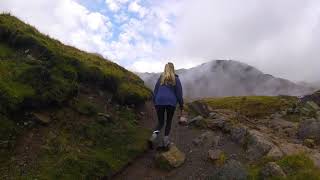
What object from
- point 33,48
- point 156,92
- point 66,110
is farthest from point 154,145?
point 33,48

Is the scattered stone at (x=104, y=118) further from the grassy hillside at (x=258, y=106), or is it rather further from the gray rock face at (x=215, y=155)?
the grassy hillside at (x=258, y=106)

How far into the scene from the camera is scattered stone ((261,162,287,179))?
50.7ft

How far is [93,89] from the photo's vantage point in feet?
75.9

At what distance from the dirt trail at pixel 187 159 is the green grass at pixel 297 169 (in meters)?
2.07

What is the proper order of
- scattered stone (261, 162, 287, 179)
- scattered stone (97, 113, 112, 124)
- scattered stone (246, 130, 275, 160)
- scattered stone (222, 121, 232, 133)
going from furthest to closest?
scattered stone (222, 121, 232, 133)
scattered stone (97, 113, 112, 124)
scattered stone (246, 130, 275, 160)
scattered stone (261, 162, 287, 179)

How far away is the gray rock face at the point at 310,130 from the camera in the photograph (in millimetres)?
23736

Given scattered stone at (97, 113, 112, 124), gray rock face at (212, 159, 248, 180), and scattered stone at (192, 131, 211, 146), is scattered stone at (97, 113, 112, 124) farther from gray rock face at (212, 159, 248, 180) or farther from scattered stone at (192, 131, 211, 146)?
gray rock face at (212, 159, 248, 180)

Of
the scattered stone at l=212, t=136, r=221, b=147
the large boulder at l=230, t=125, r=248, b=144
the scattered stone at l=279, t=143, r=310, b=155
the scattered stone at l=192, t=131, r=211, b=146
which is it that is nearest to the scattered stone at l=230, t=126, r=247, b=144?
the large boulder at l=230, t=125, r=248, b=144

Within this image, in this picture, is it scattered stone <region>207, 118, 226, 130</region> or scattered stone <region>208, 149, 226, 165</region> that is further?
scattered stone <region>207, 118, 226, 130</region>

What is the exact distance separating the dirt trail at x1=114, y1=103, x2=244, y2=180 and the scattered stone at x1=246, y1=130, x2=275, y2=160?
17.0 inches

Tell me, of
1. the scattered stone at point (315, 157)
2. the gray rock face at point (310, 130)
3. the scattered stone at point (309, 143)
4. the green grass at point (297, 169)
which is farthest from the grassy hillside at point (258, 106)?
the green grass at point (297, 169)

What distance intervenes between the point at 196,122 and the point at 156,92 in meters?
4.60

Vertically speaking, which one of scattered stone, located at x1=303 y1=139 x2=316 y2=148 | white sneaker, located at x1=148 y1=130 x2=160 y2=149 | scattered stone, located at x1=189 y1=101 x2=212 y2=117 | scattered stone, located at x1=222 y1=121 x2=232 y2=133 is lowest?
scattered stone, located at x1=303 y1=139 x2=316 y2=148

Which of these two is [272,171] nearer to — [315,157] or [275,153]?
[275,153]
